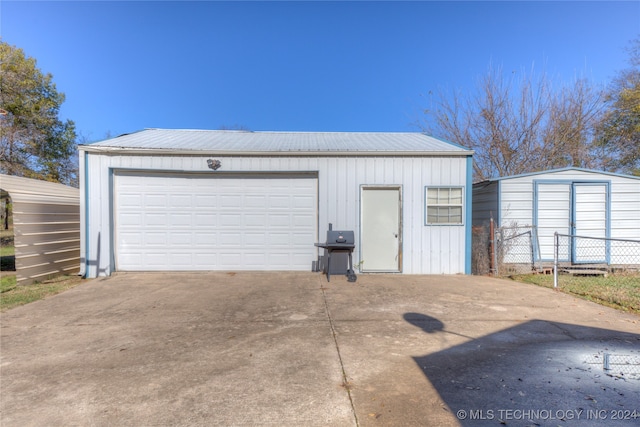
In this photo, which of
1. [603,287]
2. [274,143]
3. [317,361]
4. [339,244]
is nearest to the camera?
[317,361]

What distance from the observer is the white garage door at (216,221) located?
7.77 m

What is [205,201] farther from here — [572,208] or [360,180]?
[572,208]

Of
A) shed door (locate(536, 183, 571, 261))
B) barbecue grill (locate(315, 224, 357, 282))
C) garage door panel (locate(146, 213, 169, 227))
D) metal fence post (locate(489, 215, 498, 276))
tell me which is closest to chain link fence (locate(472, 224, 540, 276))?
metal fence post (locate(489, 215, 498, 276))

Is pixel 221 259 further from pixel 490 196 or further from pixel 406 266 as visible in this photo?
pixel 490 196

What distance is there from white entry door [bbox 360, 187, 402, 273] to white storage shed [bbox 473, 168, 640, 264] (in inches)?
115

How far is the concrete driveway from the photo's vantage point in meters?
2.33

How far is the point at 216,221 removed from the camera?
7.91 m

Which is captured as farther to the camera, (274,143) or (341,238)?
(274,143)

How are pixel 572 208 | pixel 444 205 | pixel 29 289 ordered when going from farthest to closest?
pixel 572 208 < pixel 444 205 < pixel 29 289

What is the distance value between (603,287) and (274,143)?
330 inches

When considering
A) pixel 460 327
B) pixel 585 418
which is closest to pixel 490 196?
pixel 460 327

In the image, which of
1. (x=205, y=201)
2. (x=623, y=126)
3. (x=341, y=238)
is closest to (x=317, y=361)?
(x=341, y=238)

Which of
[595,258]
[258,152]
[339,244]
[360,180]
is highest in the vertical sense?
[258,152]

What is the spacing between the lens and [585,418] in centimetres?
224
